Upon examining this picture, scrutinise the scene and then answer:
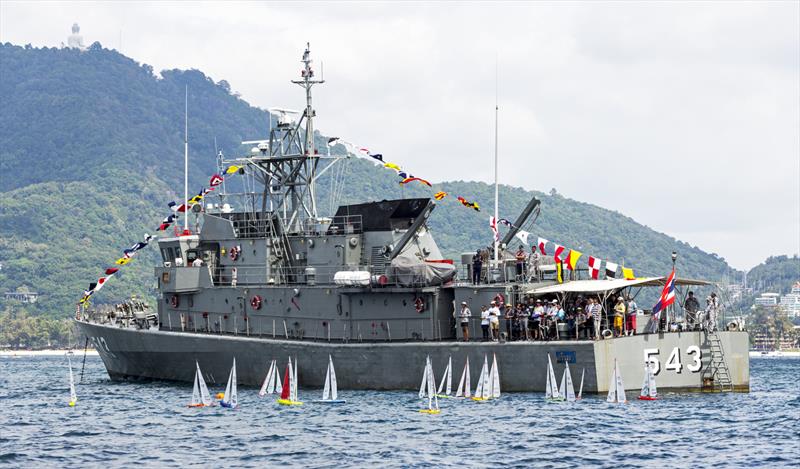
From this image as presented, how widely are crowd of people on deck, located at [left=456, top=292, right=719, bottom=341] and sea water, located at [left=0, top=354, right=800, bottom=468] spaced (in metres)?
1.91

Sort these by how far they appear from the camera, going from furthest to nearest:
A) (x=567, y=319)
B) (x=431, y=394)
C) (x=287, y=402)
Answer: (x=567, y=319)
(x=287, y=402)
(x=431, y=394)

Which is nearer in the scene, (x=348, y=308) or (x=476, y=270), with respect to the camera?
(x=476, y=270)

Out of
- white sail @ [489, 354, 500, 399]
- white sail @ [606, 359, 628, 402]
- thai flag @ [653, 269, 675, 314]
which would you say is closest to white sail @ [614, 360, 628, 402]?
white sail @ [606, 359, 628, 402]

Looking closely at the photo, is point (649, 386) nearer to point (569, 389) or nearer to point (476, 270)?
point (569, 389)

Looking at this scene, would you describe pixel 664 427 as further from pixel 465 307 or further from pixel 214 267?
pixel 214 267

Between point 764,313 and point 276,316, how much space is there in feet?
419

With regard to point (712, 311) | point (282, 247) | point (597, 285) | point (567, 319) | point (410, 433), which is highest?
point (282, 247)

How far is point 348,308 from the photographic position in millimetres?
41375

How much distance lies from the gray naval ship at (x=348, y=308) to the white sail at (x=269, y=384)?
3.20 feet

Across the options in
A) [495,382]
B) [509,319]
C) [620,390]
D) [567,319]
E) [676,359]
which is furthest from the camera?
[509,319]

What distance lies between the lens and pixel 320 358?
133 ft

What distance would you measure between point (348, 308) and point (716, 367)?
1180cm

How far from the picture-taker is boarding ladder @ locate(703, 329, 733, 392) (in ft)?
125

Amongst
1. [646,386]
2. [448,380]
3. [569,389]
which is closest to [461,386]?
[448,380]
